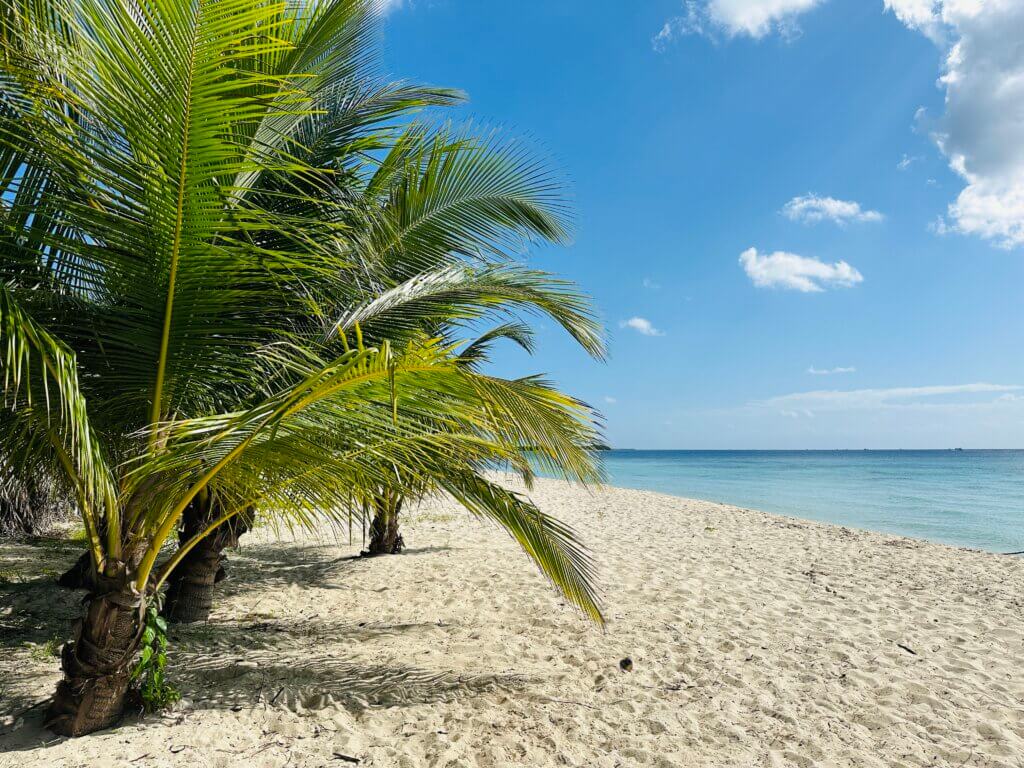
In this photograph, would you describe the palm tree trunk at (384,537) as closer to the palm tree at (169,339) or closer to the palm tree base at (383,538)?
the palm tree base at (383,538)

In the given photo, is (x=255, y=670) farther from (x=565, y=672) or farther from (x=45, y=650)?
(x=565, y=672)

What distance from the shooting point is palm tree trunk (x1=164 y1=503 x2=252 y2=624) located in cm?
510

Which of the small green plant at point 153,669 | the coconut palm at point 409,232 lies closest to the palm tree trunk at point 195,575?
the coconut palm at point 409,232

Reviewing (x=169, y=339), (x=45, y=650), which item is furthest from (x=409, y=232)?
(x=45, y=650)

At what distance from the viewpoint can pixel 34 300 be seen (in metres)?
3.01

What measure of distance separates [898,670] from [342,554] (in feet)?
22.0

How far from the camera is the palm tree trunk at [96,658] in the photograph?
3.01 metres

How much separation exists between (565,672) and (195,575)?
3270mm

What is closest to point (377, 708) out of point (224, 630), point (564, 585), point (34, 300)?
point (564, 585)

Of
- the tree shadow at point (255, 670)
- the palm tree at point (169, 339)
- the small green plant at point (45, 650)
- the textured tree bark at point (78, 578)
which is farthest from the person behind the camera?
the textured tree bark at point (78, 578)

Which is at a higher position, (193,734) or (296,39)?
(296,39)

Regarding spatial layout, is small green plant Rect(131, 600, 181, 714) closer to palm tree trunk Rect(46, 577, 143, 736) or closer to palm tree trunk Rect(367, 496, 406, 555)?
palm tree trunk Rect(46, 577, 143, 736)

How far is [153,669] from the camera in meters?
3.27

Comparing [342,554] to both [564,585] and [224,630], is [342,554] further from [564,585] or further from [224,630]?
[564,585]
